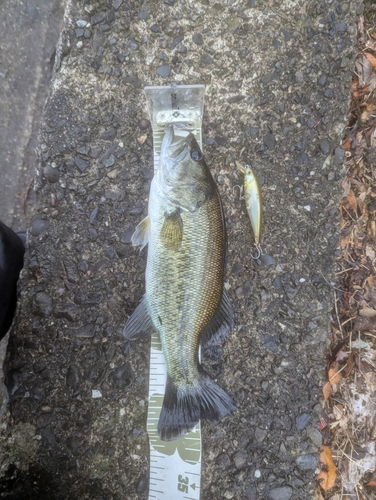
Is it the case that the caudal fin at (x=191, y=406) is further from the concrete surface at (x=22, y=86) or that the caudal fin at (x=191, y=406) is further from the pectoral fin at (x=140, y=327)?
the concrete surface at (x=22, y=86)

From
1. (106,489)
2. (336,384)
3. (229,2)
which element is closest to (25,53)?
(229,2)

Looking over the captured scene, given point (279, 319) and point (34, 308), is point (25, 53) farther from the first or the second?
point (279, 319)

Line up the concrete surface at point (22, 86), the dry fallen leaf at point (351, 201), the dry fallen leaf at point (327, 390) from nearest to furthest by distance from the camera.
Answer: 1. the dry fallen leaf at point (327, 390)
2. the dry fallen leaf at point (351, 201)
3. the concrete surface at point (22, 86)

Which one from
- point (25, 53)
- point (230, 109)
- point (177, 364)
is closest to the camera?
point (177, 364)

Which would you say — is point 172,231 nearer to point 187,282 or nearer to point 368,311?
point 187,282

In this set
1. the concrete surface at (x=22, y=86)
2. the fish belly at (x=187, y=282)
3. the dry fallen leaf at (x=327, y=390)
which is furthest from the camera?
the concrete surface at (x=22, y=86)

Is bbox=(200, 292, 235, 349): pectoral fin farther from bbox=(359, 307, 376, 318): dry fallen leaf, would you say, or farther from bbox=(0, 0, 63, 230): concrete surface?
bbox=(0, 0, 63, 230): concrete surface

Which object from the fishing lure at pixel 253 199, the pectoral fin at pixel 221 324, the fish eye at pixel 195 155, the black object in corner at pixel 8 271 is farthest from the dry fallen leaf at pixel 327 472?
the black object in corner at pixel 8 271

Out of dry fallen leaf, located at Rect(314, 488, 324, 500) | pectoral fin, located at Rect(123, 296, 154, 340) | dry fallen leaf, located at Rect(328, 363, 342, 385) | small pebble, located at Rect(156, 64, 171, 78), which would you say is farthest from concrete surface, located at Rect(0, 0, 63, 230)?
dry fallen leaf, located at Rect(314, 488, 324, 500)
